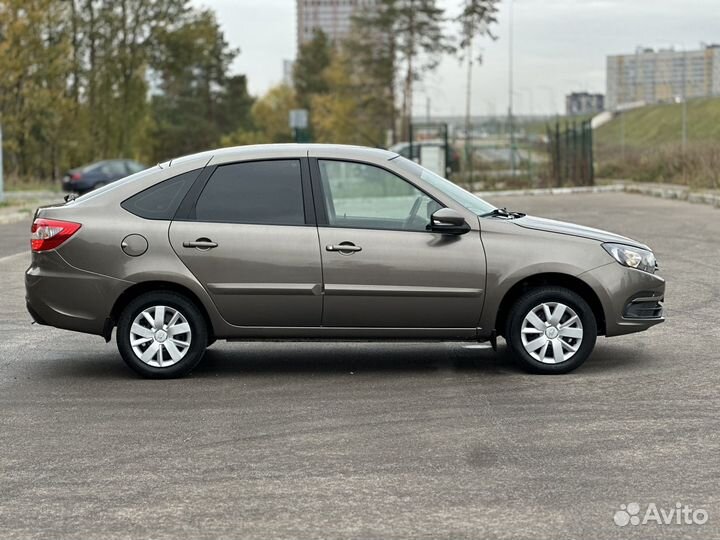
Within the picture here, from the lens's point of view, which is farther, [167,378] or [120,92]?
[120,92]

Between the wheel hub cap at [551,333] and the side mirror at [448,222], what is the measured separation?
0.78 m

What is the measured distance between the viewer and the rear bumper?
8.52 m

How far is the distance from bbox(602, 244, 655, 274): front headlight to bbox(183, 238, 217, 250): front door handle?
2809mm

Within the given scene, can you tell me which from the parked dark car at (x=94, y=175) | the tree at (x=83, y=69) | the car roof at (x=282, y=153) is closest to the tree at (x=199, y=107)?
the tree at (x=83, y=69)

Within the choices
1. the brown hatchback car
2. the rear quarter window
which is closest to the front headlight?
the brown hatchback car

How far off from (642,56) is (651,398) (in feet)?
356

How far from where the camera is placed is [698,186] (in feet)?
110

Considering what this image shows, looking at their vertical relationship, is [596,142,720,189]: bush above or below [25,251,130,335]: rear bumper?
above

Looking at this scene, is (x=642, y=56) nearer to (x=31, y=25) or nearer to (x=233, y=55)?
(x=233, y=55)

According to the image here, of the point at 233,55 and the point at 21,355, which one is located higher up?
the point at 233,55

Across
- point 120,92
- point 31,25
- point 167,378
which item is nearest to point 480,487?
point 167,378

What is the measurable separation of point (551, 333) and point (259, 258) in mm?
2141

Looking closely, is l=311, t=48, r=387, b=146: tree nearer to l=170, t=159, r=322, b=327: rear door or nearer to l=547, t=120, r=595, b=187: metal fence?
l=547, t=120, r=595, b=187: metal fence

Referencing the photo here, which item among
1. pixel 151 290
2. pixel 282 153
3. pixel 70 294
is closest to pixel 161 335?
pixel 151 290
